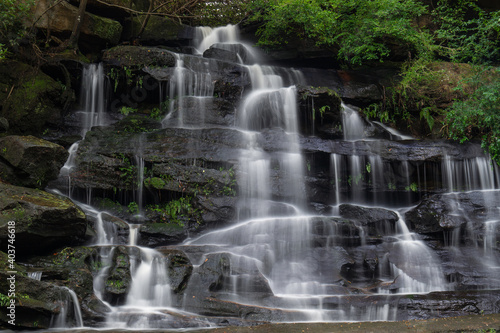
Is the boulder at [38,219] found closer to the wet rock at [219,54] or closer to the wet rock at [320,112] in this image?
the wet rock at [320,112]

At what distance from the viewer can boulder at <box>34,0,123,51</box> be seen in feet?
42.4

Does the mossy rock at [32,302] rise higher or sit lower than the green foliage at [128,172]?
lower

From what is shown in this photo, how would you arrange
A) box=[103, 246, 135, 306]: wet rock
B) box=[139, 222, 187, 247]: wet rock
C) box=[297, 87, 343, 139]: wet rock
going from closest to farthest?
box=[103, 246, 135, 306]: wet rock < box=[139, 222, 187, 247]: wet rock < box=[297, 87, 343, 139]: wet rock

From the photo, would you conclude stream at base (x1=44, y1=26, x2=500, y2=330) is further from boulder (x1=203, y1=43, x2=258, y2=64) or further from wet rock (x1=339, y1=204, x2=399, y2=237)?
boulder (x1=203, y1=43, x2=258, y2=64)

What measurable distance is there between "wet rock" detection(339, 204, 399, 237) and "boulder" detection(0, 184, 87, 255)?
243 inches

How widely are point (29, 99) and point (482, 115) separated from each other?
43.4ft

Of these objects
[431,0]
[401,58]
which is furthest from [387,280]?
[431,0]

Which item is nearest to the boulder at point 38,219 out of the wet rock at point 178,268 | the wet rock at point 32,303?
the wet rock at point 32,303

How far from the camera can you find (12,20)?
11219 mm

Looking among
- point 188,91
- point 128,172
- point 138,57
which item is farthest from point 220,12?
point 128,172

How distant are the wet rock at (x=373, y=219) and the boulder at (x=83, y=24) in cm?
1062

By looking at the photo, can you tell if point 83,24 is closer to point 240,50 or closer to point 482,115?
point 240,50

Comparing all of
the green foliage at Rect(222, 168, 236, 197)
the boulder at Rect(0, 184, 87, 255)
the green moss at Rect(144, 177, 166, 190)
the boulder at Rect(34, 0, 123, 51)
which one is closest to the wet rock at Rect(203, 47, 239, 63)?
the boulder at Rect(34, 0, 123, 51)

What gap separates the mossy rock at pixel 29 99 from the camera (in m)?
11.0
